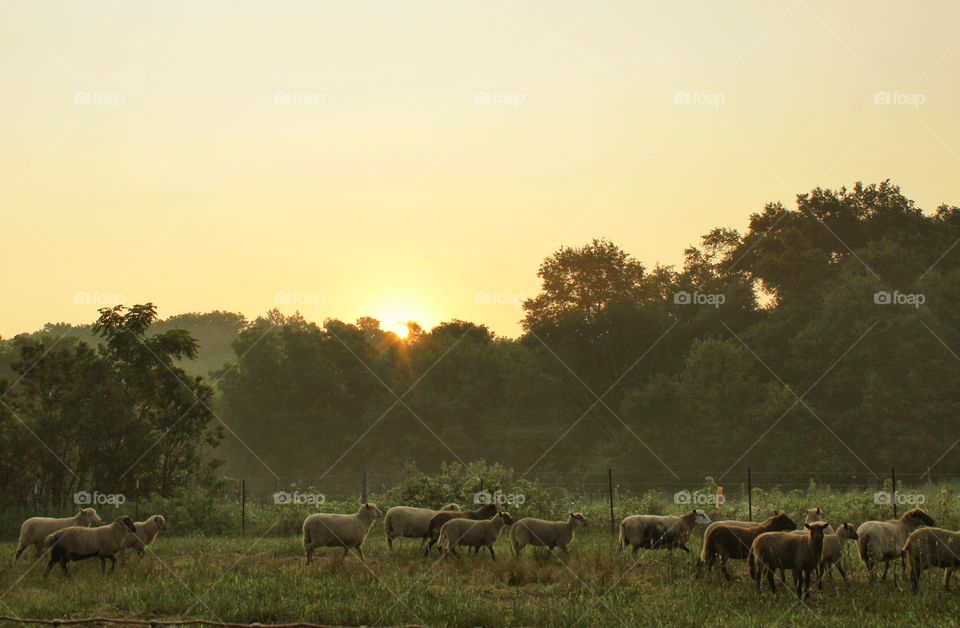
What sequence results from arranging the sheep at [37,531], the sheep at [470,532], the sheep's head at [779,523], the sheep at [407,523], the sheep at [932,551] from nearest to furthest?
the sheep at [932,551], the sheep's head at [779,523], the sheep at [470,532], the sheep at [37,531], the sheep at [407,523]

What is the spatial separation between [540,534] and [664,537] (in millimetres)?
2962

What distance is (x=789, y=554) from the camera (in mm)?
17688

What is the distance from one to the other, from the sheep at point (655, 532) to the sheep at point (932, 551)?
5599 millimetres

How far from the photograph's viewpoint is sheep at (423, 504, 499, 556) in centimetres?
2458

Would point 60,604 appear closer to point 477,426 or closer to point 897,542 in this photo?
point 897,542

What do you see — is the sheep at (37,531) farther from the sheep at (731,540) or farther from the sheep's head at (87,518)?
the sheep at (731,540)

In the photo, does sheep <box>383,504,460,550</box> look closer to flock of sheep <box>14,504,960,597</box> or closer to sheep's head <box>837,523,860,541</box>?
flock of sheep <box>14,504,960,597</box>

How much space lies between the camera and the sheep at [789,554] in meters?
17.3

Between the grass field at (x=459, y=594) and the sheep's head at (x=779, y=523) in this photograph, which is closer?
the grass field at (x=459, y=594)

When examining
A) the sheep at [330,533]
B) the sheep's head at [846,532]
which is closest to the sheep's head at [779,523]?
the sheep's head at [846,532]

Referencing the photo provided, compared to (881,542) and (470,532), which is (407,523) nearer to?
(470,532)

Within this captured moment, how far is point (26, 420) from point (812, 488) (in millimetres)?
30955

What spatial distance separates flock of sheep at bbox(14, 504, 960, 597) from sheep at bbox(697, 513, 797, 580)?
0.02m

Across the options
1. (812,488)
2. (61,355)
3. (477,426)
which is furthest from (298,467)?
(812,488)
